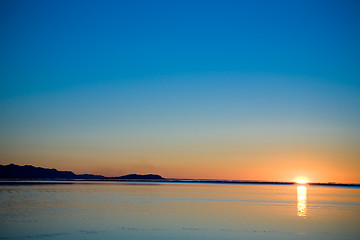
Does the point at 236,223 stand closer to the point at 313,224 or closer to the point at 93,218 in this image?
the point at 313,224

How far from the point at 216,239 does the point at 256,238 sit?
2.85m

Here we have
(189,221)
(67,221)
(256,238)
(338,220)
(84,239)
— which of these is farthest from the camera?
(338,220)

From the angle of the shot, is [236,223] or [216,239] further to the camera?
[236,223]

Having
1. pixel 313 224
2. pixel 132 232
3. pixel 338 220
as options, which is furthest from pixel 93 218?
pixel 338 220

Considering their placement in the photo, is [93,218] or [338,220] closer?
[93,218]

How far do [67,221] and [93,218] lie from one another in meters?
2.73

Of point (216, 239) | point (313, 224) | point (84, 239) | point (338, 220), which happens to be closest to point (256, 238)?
point (216, 239)

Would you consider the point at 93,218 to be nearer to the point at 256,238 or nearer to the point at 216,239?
the point at 216,239

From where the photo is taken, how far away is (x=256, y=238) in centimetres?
2433

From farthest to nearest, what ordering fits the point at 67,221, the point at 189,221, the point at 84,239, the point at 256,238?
1. the point at 189,221
2. the point at 67,221
3. the point at 256,238
4. the point at 84,239

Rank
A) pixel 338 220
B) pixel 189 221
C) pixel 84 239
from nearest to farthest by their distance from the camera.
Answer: pixel 84 239
pixel 189 221
pixel 338 220

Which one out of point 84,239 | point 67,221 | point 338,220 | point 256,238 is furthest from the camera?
point 338,220

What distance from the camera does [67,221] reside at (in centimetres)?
2964

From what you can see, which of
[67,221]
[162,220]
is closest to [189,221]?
[162,220]
